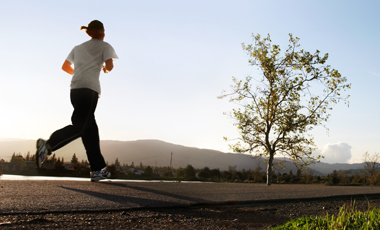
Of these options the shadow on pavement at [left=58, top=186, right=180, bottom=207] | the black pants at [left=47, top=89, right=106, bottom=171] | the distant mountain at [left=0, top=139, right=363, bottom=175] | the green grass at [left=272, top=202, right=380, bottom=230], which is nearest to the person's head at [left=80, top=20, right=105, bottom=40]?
the black pants at [left=47, top=89, right=106, bottom=171]

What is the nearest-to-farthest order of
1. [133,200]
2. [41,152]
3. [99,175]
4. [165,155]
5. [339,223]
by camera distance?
[339,223]
[133,200]
[41,152]
[99,175]
[165,155]

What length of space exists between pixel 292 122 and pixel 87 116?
9533 millimetres

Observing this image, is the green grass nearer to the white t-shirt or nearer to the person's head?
the white t-shirt

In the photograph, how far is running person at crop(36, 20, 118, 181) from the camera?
14.5ft

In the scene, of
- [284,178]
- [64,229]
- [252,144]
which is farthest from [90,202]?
[284,178]

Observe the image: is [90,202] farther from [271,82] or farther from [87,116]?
[271,82]

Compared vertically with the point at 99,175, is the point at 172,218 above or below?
below

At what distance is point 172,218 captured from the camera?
291cm

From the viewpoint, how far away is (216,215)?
3.23m

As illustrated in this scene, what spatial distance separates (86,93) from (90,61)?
59 cm

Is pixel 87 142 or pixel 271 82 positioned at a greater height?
pixel 271 82

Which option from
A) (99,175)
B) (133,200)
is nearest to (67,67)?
(99,175)

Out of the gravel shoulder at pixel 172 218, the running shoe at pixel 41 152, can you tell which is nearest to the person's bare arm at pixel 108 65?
the running shoe at pixel 41 152

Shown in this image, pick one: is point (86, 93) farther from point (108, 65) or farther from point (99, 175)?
point (99, 175)
